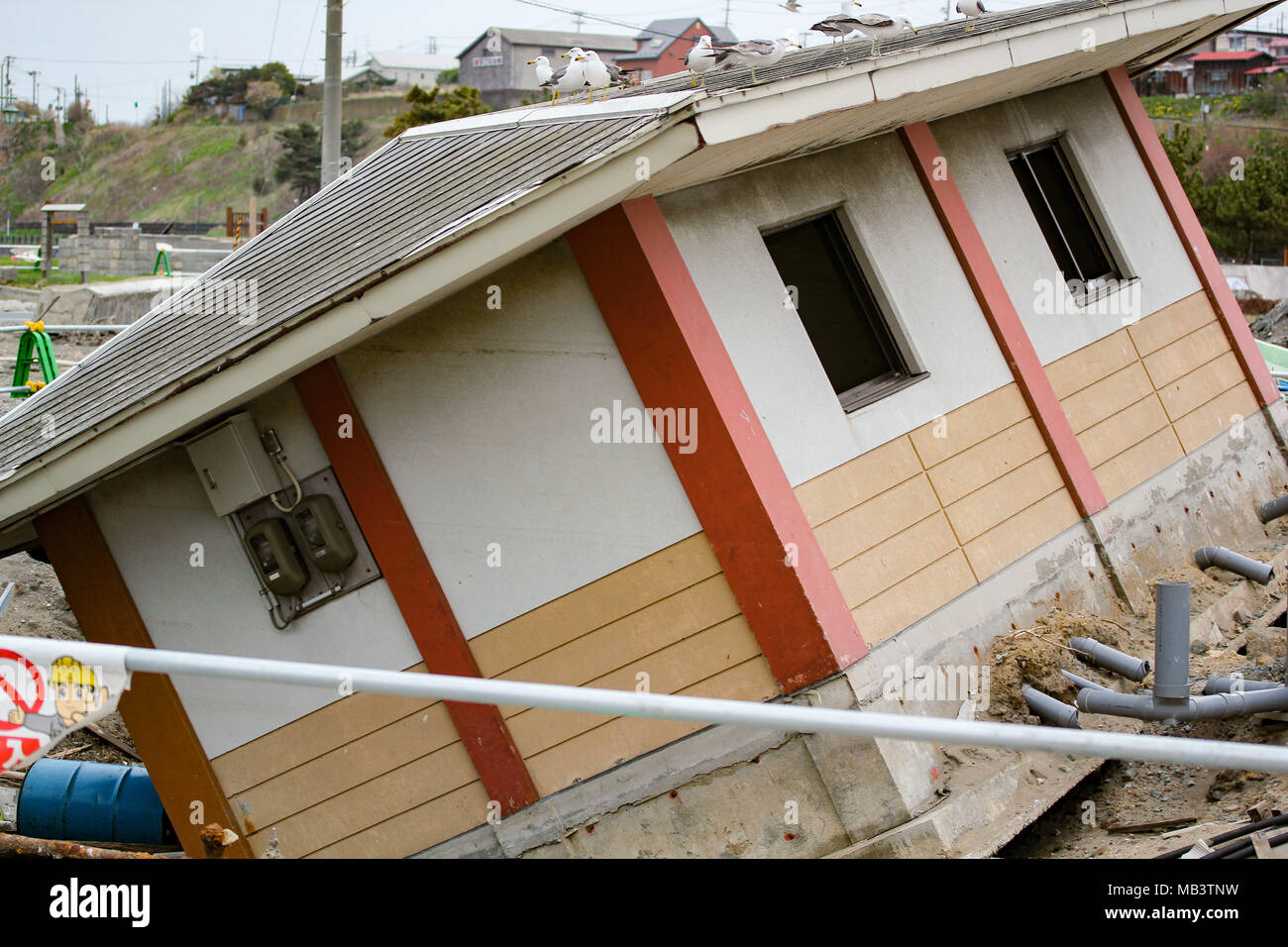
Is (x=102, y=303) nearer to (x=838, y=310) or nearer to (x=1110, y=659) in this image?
(x=838, y=310)

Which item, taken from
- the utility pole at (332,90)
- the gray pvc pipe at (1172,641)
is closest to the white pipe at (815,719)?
the gray pvc pipe at (1172,641)

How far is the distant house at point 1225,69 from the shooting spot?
7006 centimetres

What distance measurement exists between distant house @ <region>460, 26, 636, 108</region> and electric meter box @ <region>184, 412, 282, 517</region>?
8236cm

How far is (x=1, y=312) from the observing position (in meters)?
30.5

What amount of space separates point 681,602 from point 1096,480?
13.4 ft

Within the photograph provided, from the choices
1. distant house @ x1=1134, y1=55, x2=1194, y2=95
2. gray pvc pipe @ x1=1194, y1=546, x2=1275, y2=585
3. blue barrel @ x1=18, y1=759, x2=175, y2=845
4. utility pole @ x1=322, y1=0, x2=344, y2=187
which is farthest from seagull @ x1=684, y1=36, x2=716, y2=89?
distant house @ x1=1134, y1=55, x2=1194, y2=95

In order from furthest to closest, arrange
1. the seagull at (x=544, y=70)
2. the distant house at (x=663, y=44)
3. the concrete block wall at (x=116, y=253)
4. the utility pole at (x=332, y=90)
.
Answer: the distant house at (x=663, y=44) < the concrete block wall at (x=116, y=253) < the utility pole at (x=332, y=90) < the seagull at (x=544, y=70)

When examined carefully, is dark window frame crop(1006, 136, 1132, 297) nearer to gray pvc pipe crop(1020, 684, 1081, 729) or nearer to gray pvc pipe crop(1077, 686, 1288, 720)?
gray pvc pipe crop(1020, 684, 1081, 729)

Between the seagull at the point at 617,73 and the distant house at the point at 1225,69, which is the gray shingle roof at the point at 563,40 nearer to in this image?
the distant house at the point at 1225,69

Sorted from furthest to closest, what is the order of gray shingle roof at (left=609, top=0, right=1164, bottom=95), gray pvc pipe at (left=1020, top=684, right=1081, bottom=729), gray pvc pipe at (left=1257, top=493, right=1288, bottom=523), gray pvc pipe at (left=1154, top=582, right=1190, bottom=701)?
gray pvc pipe at (left=1257, top=493, right=1288, bottom=523), gray shingle roof at (left=609, top=0, right=1164, bottom=95), gray pvc pipe at (left=1020, top=684, right=1081, bottom=729), gray pvc pipe at (left=1154, top=582, right=1190, bottom=701)

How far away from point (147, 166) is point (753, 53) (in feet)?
305

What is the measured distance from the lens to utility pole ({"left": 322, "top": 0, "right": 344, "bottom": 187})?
709 inches

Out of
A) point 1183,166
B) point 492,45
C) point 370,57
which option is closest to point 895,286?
point 1183,166

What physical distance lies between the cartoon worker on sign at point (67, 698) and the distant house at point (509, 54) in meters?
86.6
